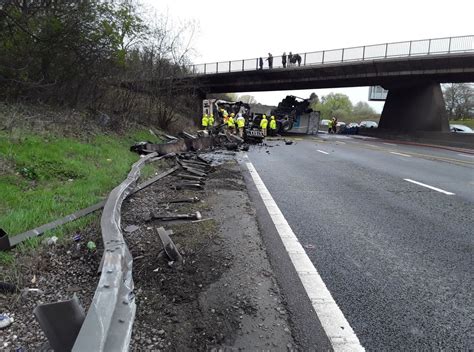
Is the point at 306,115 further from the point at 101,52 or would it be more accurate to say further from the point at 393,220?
the point at 393,220

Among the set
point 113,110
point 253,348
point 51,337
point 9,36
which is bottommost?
point 253,348

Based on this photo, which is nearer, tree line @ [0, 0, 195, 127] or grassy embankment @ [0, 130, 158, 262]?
grassy embankment @ [0, 130, 158, 262]

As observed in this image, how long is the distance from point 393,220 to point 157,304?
3.90 m

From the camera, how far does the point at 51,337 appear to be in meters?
1.77

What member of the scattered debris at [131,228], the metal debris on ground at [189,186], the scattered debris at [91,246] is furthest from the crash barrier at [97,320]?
the metal debris on ground at [189,186]

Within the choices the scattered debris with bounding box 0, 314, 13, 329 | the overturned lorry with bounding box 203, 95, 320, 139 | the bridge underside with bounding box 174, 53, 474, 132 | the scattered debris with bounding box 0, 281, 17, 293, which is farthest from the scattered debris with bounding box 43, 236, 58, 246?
the overturned lorry with bounding box 203, 95, 320, 139

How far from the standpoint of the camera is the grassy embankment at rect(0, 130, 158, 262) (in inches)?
166

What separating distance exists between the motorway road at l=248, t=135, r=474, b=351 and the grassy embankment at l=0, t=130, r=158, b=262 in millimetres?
2968

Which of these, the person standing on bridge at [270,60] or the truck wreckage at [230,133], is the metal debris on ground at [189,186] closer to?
the truck wreckage at [230,133]

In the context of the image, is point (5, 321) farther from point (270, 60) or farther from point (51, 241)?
point (270, 60)

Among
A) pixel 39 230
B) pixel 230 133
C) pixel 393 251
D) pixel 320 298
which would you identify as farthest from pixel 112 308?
pixel 230 133

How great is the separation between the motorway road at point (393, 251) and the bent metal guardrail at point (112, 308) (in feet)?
5.02

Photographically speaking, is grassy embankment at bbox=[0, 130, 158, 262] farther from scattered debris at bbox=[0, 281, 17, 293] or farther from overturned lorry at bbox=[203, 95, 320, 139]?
overturned lorry at bbox=[203, 95, 320, 139]

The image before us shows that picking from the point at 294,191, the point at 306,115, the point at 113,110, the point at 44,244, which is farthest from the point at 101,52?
the point at 306,115
